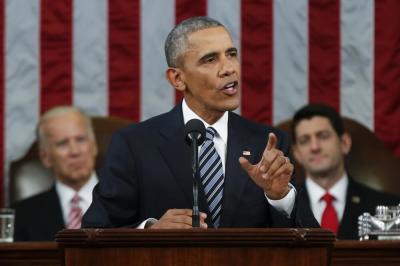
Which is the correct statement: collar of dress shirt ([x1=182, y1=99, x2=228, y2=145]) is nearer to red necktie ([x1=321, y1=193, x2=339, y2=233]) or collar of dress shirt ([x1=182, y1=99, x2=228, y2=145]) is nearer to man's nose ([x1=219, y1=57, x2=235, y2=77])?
man's nose ([x1=219, y1=57, x2=235, y2=77])

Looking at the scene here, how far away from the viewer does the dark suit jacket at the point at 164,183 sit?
4.38 metres

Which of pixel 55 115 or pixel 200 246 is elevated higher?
pixel 55 115

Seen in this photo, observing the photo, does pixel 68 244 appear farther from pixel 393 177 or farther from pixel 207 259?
pixel 393 177

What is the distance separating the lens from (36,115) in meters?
7.21

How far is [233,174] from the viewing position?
175 inches

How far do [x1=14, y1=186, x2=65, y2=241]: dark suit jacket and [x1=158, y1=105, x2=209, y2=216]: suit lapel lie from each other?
2108 mm

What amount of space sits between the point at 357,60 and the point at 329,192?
0.87m

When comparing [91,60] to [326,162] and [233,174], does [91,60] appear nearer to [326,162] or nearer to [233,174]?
[326,162]

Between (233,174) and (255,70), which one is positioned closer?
(233,174)

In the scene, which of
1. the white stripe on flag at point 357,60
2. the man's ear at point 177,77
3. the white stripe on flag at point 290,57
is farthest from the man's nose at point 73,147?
the man's ear at point 177,77

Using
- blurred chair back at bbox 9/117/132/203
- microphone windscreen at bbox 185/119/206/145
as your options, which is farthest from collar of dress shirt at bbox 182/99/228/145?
blurred chair back at bbox 9/117/132/203

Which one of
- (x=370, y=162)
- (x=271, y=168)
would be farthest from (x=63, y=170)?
(x=271, y=168)

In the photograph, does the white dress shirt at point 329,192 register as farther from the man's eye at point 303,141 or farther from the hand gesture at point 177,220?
the hand gesture at point 177,220

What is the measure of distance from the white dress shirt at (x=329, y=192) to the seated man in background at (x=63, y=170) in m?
1.14
